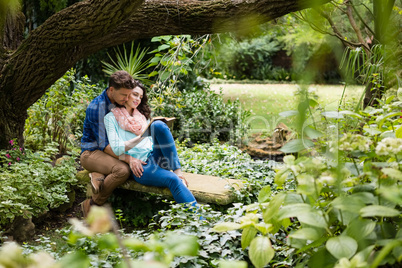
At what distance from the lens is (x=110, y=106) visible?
3.94m

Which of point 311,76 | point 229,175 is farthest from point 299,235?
point 229,175

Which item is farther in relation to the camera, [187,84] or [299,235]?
[187,84]

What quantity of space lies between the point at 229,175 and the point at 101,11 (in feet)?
7.29

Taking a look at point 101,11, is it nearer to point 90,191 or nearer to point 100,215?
point 90,191

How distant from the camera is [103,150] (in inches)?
156

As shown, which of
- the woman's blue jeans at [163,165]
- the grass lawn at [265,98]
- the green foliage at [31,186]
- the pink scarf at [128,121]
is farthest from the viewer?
the grass lawn at [265,98]

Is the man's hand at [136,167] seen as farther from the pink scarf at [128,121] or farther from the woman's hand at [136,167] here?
the pink scarf at [128,121]

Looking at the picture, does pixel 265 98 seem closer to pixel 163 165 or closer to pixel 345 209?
pixel 163 165

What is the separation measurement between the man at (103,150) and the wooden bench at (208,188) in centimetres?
21

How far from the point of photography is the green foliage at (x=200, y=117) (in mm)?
6891

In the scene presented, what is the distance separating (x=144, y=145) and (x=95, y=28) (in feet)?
3.97

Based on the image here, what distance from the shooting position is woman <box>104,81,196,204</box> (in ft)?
12.4

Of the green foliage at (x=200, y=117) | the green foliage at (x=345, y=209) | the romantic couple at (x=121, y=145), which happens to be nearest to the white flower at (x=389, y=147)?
the green foliage at (x=345, y=209)

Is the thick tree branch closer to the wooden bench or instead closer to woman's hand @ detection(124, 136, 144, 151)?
woman's hand @ detection(124, 136, 144, 151)
